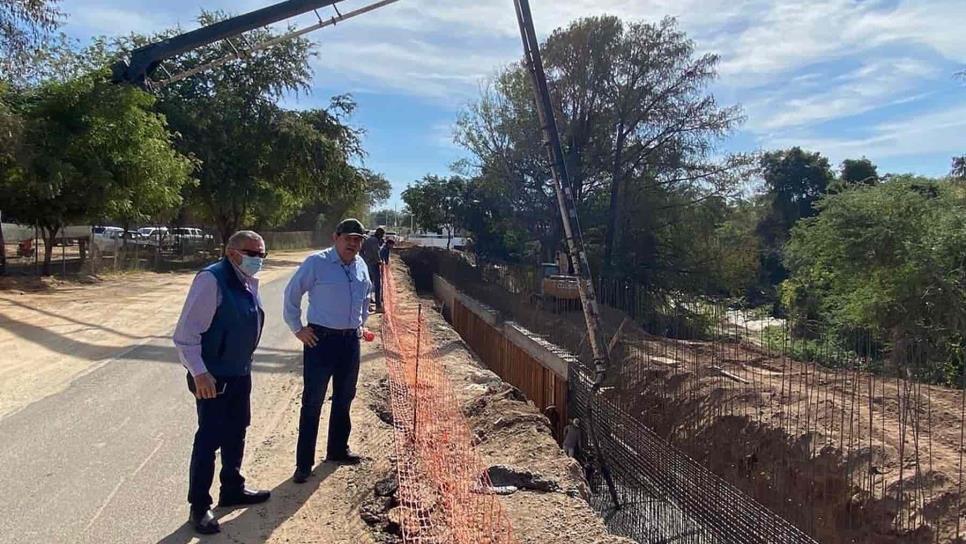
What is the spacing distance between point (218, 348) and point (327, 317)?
0.90m

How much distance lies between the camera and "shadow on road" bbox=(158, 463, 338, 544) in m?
4.03

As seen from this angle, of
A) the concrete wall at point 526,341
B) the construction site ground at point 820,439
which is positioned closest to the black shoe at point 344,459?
the construction site ground at point 820,439

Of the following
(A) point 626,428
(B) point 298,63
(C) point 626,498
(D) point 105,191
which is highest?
(B) point 298,63

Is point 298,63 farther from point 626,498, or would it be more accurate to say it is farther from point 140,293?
point 626,498

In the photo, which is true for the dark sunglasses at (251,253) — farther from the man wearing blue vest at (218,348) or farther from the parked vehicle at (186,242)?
the parked vehicle at (186,242)

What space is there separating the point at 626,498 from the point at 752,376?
119 inches

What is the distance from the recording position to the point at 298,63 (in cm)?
3231

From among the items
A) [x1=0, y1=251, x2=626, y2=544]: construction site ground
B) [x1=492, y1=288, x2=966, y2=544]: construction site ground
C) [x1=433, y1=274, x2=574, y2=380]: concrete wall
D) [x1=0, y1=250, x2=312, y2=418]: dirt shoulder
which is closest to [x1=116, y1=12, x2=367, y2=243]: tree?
[x1=0, y1=250, x2=312, y2=418]: dirt shoulder

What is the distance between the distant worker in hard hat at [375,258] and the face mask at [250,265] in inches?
323

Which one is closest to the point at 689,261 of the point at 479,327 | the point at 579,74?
the point at 579,74

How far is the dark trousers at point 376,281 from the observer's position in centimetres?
1248

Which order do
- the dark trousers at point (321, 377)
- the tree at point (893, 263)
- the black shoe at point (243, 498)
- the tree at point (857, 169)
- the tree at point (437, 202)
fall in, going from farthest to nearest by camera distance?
the tree at point (857, 169), the tree at point (437, 202), the tree at point (893, 263), the dark trousers at point (321, 377), the black shoe at point (243, 498)

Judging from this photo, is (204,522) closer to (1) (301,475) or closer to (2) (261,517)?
(2) (261,517)

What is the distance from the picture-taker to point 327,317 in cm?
470
